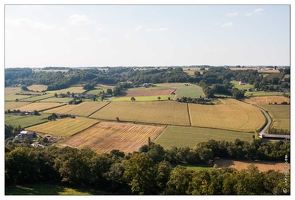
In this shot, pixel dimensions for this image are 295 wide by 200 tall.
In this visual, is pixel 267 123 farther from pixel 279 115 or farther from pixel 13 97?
pixel 13 97

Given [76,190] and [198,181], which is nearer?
[198,181]

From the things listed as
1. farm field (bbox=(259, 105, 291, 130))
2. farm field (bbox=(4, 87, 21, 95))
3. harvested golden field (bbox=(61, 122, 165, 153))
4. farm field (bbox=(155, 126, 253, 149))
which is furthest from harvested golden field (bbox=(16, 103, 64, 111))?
farm field (bbox=(259, 105, 291, 130))

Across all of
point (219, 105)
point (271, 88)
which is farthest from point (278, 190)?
point (271, 88)

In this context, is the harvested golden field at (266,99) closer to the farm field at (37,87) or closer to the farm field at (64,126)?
the farm field at (64,126)

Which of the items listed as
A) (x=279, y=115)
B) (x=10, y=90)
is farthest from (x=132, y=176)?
(x=10, y=90)

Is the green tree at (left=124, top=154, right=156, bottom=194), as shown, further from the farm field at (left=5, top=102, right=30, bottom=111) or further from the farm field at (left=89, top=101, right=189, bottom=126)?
the farm field at (left=5, top=102, right=30, bottom=111)

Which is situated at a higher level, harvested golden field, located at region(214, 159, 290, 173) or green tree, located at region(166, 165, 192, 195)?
green tree, located at region(166, 165, 192, 195)

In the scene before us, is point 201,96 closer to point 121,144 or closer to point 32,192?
point 121,144

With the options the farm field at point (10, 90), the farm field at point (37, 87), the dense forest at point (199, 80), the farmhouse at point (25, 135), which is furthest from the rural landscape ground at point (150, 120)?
the farm field at point (37, 87)
